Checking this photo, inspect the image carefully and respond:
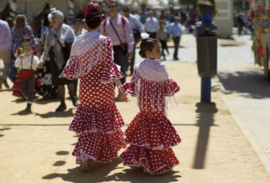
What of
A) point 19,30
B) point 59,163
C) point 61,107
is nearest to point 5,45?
point 19,30

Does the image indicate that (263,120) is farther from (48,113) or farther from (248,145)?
(48,113)

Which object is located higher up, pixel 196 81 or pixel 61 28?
pixel 61 28

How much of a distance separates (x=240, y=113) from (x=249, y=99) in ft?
5.18

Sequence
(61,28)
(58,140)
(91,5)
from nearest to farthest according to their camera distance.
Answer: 1. (91,5)
2. (58,140)
3. (61,28)

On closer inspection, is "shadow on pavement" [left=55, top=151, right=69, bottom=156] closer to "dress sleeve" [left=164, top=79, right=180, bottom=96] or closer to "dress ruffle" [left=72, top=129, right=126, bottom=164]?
"dress ruffle" [left=72, top=129, right=126, bottom=164]

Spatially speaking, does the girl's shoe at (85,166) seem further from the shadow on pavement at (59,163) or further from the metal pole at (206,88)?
the metal pole at (206,88)

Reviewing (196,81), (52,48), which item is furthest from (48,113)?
(196,81)

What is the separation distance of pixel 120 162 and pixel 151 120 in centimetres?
78

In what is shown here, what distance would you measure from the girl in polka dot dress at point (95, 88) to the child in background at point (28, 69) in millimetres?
3851

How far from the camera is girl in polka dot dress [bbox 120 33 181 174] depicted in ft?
20.4

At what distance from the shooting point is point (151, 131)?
20.5ft

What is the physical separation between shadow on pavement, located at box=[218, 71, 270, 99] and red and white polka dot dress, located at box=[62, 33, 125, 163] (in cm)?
578

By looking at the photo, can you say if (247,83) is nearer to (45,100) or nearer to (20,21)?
(45,100)

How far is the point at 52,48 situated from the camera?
32.7ft
